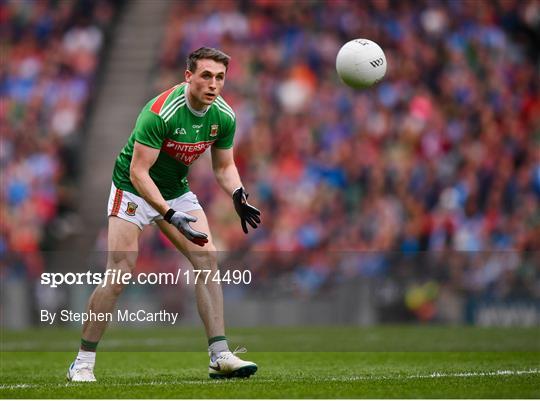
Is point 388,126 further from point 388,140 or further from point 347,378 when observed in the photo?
point 347,378

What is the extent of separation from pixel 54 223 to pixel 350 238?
572 cm

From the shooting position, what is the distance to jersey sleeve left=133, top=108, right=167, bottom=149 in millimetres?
8516

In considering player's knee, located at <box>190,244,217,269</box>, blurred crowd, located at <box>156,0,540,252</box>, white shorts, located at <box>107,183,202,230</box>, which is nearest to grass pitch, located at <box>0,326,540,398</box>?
player's knee, located at <box>190,244,217,269</box>

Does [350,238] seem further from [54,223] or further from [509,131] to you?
[54,223]

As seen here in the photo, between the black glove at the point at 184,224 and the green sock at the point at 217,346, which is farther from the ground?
the black glove at the point at 184,224

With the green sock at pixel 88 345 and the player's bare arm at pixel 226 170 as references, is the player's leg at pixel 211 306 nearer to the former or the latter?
the player's bare arm at pixel 226 170

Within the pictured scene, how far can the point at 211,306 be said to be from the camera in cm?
885

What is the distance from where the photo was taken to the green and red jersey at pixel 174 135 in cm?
856

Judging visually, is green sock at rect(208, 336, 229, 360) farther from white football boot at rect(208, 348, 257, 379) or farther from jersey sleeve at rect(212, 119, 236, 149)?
jersey sleeve at rect(212, 119, 236, 149)

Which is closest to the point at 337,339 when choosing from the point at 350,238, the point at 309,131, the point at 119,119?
the point at 350,238

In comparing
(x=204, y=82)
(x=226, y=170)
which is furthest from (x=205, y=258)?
(x=204, y=82)

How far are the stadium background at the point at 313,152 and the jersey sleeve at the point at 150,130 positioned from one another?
7419 mm

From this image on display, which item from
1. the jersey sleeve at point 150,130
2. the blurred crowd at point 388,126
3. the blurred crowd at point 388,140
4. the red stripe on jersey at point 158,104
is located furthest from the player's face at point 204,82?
the blurred crowd at point 388,126

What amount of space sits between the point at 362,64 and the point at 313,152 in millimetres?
10428
